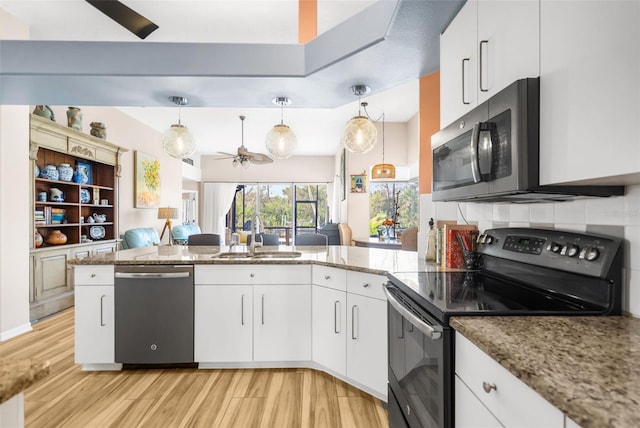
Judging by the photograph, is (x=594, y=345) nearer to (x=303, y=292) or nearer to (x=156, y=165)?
(x=303, y=292)

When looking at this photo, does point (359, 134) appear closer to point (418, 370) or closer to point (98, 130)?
point (418, 370)

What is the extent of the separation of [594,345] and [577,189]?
0.49m

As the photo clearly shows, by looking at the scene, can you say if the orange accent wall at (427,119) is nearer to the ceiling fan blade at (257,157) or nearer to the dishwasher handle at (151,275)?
the dishwasher handle at (151,275)

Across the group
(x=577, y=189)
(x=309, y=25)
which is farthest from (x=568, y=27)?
(x=309, y=25)

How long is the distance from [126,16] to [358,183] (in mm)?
4101

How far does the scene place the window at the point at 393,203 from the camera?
6656 mm

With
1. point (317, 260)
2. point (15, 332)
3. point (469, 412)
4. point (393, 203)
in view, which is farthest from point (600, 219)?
point (393, 203)

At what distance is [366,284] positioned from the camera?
2.01 m

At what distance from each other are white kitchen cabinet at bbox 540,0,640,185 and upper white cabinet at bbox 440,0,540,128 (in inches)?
2.3

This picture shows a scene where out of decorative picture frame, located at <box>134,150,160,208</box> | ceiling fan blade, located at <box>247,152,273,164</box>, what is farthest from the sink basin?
decorative picture frame, located at <box>134,150,160,208</box>

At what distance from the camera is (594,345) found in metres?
0.78

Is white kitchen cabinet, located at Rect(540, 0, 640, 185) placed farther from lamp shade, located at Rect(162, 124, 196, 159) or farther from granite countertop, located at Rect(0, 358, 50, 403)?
lamp shade, located at Rect(162, 124, 196, 159)

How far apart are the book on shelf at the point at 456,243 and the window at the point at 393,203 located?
182 inches

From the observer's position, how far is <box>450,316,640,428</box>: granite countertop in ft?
1.76
